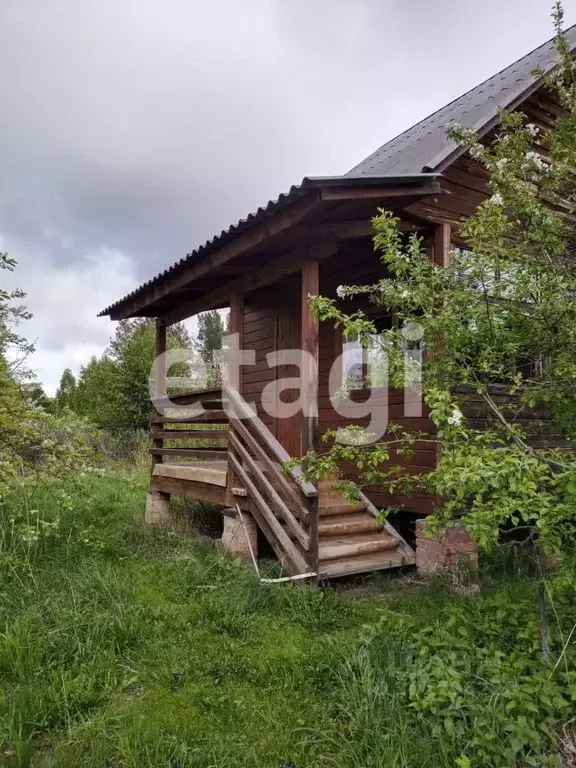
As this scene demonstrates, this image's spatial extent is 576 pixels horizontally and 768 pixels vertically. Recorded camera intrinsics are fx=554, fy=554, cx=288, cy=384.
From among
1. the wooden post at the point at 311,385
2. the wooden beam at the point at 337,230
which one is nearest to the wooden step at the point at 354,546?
the wooden post at the point at 311,385

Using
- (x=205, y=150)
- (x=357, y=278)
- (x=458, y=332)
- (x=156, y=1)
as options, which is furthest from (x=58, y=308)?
(x=458, y=332)

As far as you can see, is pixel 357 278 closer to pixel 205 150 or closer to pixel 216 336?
pixel 205 150

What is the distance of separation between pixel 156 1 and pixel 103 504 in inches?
266

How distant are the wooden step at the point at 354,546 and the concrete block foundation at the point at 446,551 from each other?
31cm

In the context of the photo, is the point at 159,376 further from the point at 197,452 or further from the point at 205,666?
the point at 205,666

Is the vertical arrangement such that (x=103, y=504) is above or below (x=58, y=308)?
below

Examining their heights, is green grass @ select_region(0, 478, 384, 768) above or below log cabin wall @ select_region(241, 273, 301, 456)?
below

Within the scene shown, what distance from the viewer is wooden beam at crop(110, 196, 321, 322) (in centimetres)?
431

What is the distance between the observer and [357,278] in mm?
6855

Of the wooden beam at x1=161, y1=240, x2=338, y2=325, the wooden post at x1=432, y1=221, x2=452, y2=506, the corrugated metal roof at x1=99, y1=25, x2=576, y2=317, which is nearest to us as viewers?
the corrugated metal roof at x1=99, y1=25, x2=576, y2=317

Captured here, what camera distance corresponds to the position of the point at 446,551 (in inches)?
195

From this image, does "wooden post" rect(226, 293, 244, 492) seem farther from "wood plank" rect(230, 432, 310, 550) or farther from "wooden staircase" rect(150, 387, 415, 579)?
"wood plank" rect(230, 432, 310, 550)

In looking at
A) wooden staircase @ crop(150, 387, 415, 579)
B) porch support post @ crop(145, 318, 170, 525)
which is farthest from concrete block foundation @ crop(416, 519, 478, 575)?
porch support post @ crop(145, 318, 170, 525)

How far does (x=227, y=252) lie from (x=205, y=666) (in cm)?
359
